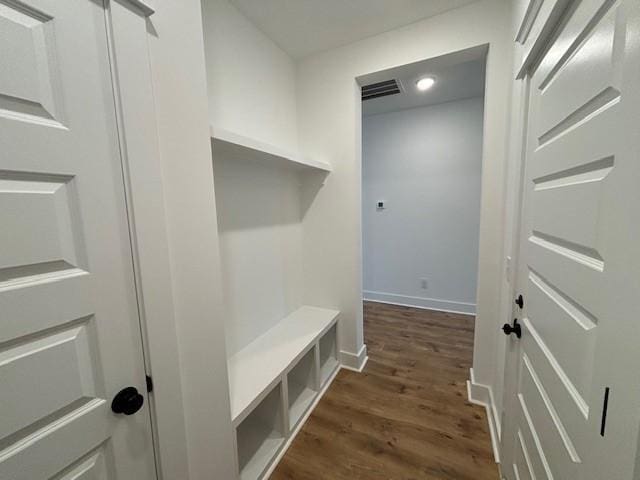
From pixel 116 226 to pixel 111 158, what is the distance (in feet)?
0.63

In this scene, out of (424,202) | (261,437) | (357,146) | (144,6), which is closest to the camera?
(144,6)

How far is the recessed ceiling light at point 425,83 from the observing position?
2537 millimetres

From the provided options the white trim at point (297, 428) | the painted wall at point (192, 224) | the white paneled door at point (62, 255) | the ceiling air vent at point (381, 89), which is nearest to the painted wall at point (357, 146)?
the white trim at point (297, 428)

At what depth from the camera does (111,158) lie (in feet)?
2.36

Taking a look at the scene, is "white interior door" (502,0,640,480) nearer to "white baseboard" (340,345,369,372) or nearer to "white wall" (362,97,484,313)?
"white baseboard" (340,345,369,372)

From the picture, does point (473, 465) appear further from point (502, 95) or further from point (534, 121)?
point (502, 95)

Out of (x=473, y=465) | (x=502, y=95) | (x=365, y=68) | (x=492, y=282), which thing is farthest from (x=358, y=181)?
(x=473, y=465)

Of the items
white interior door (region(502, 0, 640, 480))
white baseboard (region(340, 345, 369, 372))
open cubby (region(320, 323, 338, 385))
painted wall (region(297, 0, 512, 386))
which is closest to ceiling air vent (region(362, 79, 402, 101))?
painted wall (region(297, 0, 512, 386))

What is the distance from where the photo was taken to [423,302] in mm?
3611

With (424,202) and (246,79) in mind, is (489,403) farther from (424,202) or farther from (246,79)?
(246,79)

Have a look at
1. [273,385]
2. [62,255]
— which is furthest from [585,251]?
[273,385]

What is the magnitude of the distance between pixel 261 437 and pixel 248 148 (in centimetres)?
175

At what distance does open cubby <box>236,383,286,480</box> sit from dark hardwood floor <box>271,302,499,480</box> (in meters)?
0.10

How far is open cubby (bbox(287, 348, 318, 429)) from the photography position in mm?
1826
